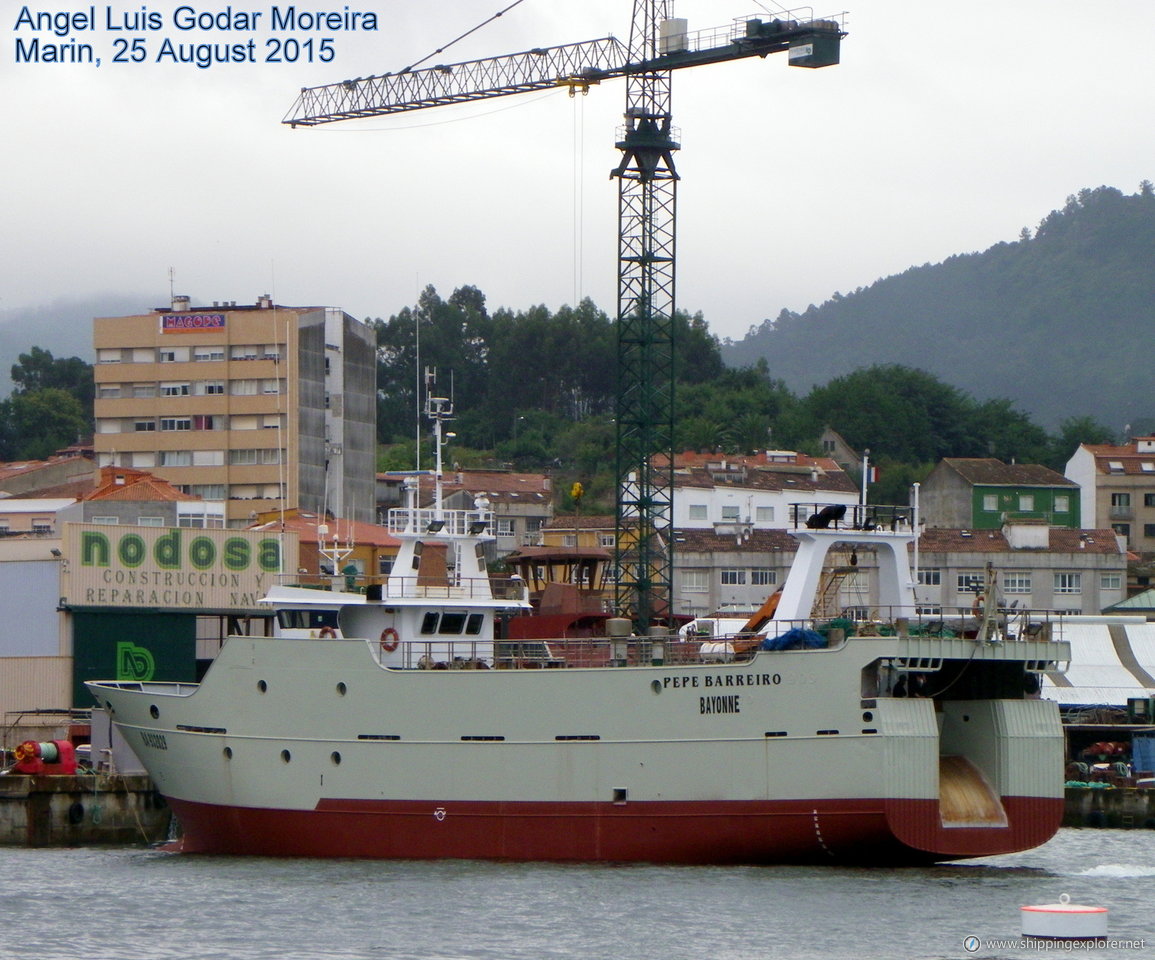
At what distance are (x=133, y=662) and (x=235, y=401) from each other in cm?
3942

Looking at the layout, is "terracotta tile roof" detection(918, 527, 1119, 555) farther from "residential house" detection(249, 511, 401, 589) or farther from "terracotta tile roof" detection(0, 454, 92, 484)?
"terracotta tile roof" detection(0, 454, 92, 484)

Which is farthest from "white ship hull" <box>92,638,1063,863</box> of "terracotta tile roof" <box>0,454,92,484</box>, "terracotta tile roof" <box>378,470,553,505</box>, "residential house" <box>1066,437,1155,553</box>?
"residential house" <box>1066,437,1155,553</box>

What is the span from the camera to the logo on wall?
154 feet

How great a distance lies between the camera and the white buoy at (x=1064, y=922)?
73.7 ft

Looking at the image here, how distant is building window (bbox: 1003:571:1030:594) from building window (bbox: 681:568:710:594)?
11.0 meters

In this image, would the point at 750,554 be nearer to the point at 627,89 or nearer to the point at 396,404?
the point at 627,89

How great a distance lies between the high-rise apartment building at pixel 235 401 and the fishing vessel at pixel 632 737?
48290 millimetres

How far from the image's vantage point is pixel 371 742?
33.6 meters

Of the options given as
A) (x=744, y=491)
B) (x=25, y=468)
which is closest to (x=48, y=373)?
(x=25, y=468)

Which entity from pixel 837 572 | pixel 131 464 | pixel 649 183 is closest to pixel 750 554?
pixel 649 183

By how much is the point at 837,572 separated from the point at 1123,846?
8.48m
